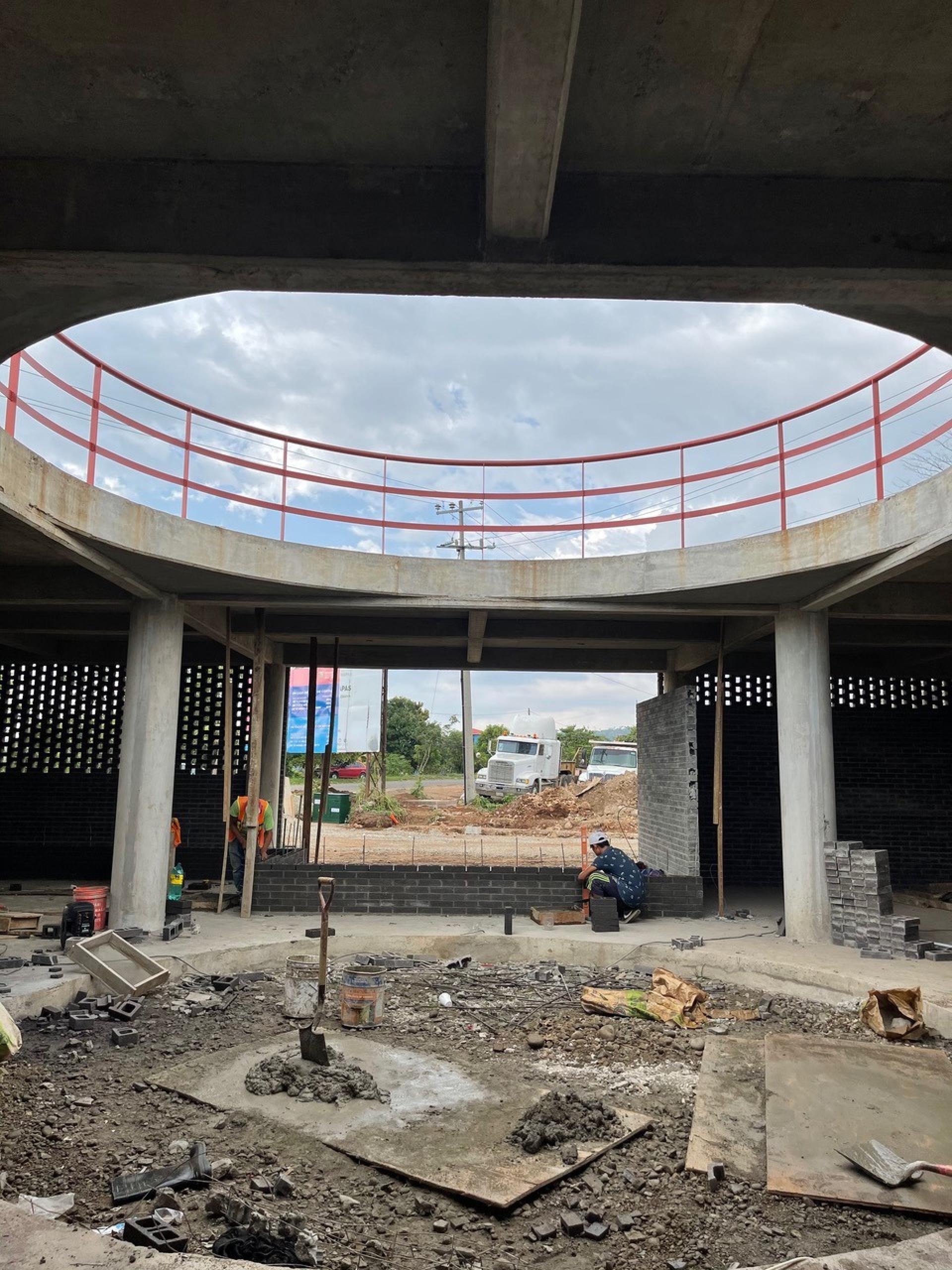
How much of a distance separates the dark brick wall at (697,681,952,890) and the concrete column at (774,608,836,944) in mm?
5046

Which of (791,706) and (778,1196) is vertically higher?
(791,706)

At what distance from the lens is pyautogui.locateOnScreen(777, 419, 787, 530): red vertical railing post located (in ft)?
29.1

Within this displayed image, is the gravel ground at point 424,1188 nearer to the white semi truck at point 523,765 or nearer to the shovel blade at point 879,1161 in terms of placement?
the shovel blade at point 879,1161

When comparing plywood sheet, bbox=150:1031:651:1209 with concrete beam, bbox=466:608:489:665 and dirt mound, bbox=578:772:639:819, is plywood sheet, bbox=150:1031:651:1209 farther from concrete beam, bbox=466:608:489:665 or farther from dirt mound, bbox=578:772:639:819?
dirt mound, bbox=578:772:639:819

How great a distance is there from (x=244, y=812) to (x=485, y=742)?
160 feet

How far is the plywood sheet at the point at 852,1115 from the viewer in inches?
166

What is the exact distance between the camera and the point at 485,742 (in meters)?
60.1

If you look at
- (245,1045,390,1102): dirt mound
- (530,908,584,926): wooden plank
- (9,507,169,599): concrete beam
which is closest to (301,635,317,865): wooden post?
(9,507,169,599): concrete beam

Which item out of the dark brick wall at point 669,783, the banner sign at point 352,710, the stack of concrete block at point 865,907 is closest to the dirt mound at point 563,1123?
the stack of concrete block at point 865,907

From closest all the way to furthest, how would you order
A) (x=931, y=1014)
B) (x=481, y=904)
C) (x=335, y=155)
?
1. (x=335, y=155)
2. (x=931, y=1014)
3. (x=481, y=904)

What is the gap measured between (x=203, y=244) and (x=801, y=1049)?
19.7 feet

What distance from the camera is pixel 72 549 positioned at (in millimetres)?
8234

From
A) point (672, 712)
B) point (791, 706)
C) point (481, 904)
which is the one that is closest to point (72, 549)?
point (481, 904)

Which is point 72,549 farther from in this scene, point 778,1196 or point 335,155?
point 778,1196
